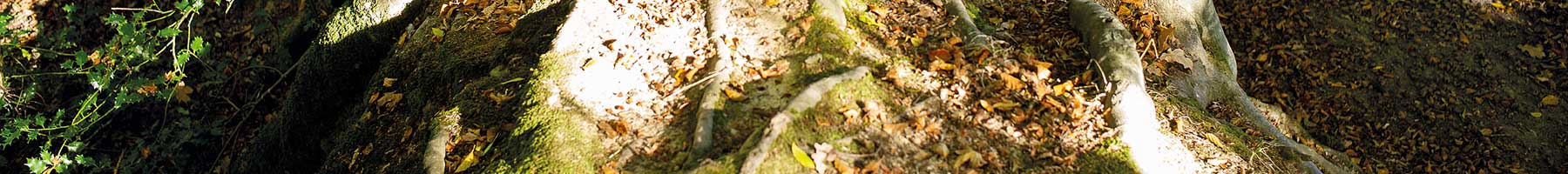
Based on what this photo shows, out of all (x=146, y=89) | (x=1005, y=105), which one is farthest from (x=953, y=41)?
(x=146, y=89)

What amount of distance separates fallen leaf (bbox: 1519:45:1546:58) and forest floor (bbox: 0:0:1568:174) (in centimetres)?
1

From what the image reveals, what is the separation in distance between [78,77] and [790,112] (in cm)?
444

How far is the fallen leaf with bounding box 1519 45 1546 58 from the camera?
596 cm

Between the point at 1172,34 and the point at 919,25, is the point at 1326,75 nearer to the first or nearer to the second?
the point at 1172,34

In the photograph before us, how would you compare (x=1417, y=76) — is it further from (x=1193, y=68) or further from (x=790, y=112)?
(x=790, y=112)

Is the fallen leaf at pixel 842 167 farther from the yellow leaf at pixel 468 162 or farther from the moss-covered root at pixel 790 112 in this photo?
the yellow leaf at pixel 468 162

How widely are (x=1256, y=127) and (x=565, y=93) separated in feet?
8.88

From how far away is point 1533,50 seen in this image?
6.00m

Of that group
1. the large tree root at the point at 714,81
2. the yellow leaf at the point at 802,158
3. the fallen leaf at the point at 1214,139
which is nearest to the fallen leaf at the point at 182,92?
the large tree root at the point at 714,81

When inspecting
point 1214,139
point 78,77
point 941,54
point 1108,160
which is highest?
point 941,54

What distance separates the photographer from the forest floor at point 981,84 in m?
2.79

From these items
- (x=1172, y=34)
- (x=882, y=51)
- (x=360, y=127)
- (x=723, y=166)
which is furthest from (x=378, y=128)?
(x=1172, y=34)

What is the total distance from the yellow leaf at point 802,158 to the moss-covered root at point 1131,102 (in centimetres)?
102

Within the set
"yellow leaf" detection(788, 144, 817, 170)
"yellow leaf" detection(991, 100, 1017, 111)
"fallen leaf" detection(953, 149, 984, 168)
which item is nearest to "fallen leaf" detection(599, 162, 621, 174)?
"yellow leaf" detection(788, 144, 817, 170)
